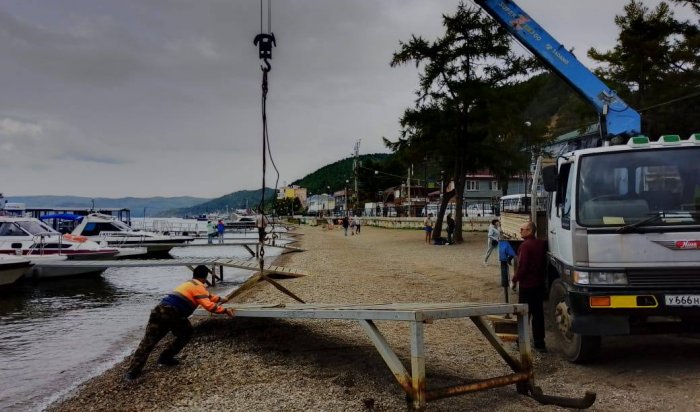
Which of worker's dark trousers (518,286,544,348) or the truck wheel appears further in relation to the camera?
worker's dark trousers (518,286,544,348)

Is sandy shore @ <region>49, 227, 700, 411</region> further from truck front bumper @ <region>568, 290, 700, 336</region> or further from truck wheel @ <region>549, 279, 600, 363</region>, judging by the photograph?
truck front bumper @ <region>568, 290, 700, 336</region>

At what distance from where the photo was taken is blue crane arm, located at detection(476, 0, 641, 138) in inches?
478

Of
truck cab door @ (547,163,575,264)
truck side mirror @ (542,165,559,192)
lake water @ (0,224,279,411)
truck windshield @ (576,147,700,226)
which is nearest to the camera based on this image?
truck windshield @ (576,147,700,226)

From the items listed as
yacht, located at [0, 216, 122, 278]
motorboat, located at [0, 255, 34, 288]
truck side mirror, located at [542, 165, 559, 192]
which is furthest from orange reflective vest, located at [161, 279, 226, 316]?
yacht, located at [0, 216, 122, 278]

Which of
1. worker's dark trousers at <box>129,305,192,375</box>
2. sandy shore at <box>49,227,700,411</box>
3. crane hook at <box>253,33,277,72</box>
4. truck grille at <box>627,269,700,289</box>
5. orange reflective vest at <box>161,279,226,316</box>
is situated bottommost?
sandy shore at <box>49,227,700,411</box>

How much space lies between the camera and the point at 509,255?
39.3 ft

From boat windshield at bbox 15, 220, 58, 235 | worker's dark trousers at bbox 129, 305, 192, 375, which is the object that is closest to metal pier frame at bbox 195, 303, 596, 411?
worker's dark trousers at bbox 129, 305, 192, 375

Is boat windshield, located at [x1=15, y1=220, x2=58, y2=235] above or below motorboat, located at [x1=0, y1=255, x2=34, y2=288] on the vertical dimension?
above

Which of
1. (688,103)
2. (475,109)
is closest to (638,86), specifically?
(688,103)

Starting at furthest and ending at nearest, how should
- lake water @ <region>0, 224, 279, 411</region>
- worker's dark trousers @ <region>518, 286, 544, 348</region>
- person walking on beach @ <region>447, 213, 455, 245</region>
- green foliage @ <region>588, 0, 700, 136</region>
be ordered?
person walking on beach @ <region>447, 213, 455, 245</region>, green foliage @ <region>588, 0, 700, 136</region>, lake water @ <region>0, 224, 279, 411</region>, worker's dark trousers @ <region>518, 286, 544, 348</region>

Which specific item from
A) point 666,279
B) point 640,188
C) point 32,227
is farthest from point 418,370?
point 32,227

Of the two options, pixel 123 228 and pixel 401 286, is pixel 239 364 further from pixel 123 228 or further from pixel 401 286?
pixel 123 228

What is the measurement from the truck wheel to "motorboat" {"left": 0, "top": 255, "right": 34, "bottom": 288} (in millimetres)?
18743

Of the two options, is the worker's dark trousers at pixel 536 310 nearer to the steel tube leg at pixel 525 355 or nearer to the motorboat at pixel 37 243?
the steel tube leg at pixel 525 355
